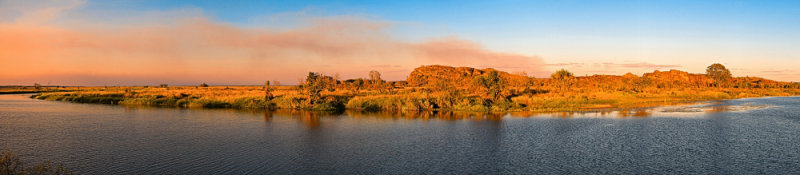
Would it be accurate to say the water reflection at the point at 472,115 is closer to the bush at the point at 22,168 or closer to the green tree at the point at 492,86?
the green tree at the point at 492,86

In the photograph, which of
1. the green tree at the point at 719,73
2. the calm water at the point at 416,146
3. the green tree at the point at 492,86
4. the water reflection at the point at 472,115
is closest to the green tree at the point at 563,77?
the green tree at the point at 492,86

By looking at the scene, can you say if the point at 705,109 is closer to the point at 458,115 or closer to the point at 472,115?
the point at 472,115

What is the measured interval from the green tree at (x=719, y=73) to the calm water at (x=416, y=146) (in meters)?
120

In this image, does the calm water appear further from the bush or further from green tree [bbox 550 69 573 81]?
green tree [bbox 550 69 573 81]

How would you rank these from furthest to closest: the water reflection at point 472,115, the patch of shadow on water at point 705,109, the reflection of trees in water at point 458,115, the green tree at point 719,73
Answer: the green tree at point 719,73, the patch of shadow on water at point 705,109, the reflection of trees in water at point 458,115, the water reflection at point 472,115

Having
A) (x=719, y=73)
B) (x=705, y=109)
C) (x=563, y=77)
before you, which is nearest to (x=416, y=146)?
(x=705, y=109)

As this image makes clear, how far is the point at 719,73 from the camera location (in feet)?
437

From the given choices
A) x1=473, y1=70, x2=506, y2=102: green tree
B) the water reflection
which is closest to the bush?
the water reflection

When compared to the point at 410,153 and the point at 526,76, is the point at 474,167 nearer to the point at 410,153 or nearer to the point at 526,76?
Answer: the point at 410,153

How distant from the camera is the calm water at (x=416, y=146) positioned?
15.9 m

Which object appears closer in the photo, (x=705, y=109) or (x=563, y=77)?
(x=705, y=109)

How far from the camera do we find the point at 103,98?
5941cm

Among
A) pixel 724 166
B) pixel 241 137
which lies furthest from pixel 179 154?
pixel 724 166

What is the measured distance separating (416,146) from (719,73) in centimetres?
14646
